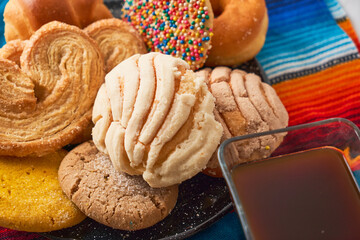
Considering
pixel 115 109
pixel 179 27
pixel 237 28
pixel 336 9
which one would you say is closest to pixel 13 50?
pixel 115 109

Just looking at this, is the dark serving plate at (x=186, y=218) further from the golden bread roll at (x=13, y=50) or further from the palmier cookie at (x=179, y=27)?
the golden bread roll at (x=13, y=50)

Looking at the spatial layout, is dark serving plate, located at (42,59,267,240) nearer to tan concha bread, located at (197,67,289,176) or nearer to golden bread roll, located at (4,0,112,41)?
tan concha bread, located at (197,67,289,176)

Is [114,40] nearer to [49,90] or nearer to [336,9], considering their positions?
[49,90]

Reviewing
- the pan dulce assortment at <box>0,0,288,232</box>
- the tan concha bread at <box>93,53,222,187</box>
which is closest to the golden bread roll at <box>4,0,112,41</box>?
the pan dulce assortment at <box>0,0,288,232</box>

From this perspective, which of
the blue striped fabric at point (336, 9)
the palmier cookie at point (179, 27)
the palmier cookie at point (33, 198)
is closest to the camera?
the palmier cookie at point (33, 198)

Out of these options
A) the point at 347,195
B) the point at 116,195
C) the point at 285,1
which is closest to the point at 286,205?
the point at 347,195

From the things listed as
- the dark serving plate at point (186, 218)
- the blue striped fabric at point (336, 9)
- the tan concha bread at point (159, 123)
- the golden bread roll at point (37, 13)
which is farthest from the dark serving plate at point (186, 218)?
the blue striped fabric at point (336, 9)
